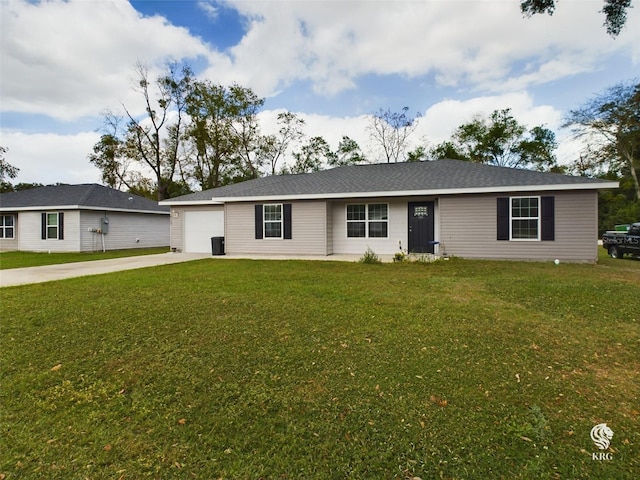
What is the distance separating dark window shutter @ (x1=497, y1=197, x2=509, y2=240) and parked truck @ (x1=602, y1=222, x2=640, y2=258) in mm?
6304

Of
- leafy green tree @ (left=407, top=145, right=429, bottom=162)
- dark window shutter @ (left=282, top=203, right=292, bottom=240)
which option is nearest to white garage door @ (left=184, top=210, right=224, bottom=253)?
dark window shutter @ (left=282, top=203, right=292, bottom=240)

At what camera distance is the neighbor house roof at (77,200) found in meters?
15.7

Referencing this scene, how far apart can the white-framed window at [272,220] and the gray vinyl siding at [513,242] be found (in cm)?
597

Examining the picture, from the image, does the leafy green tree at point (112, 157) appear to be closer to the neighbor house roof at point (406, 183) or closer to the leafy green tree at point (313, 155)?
the leafy green tree at point (313, 155)

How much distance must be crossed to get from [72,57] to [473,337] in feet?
53.3

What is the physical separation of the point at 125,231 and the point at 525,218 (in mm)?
18437

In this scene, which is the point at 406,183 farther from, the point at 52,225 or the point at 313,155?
the point at 313,155

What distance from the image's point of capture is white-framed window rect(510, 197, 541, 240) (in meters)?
10.3

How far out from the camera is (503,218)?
10.6m

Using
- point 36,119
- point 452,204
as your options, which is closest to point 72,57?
point 36,119

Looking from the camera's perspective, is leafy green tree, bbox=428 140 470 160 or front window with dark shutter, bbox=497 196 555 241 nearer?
front window with dark shutter, bbox=497 196 555 241

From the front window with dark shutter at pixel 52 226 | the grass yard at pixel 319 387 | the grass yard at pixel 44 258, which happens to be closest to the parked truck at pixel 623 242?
the grass yard at pixel 319 387

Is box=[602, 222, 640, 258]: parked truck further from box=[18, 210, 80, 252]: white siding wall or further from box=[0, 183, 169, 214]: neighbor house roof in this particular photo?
box=[18, 210, 80, 252]: white siding wall

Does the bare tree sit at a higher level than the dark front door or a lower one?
higher
